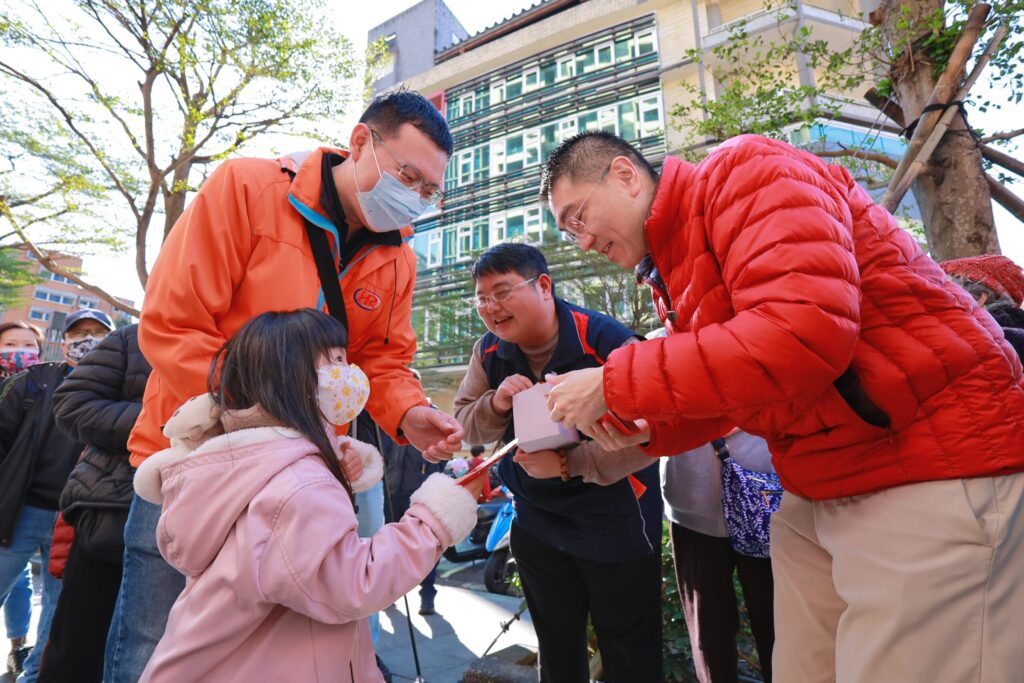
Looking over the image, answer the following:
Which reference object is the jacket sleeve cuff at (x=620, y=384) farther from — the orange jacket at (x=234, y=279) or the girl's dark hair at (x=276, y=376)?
the orange jacket at (x=234, y=279)

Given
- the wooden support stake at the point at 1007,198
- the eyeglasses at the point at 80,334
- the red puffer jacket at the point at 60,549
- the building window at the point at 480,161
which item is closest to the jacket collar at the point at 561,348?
the red puffer jacket at the point at 60,549

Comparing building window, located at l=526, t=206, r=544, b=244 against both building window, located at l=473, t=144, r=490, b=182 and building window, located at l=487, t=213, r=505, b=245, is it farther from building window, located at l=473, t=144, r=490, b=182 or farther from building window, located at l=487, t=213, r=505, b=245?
building window, located at l=473, t=144, r=490, b=182

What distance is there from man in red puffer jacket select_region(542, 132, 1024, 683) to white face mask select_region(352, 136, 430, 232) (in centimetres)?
112

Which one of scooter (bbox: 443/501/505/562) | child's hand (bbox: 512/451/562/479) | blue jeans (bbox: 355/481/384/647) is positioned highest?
child's hand (bbox: 512/451/562/479)

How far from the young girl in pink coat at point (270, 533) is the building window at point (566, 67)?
2516 centimetres

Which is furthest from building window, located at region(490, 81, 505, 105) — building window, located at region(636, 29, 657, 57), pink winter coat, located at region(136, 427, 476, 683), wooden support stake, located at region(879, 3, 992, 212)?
pink winter coat, located at region(136, 427, 476, 683)

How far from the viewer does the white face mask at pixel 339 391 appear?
1.64 metres

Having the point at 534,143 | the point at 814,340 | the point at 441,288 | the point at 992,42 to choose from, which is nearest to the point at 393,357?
the point at 814,340

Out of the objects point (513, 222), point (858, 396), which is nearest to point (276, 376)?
point (858, 396)

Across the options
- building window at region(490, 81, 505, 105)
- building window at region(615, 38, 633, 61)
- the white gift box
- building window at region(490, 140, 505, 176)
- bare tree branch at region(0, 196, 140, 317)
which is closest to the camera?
the white gift box

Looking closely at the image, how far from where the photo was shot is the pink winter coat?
1.30 metres

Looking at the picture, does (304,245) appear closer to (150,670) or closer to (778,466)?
(150,670)

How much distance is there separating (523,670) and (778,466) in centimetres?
196

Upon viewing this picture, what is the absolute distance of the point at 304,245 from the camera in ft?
6.34
